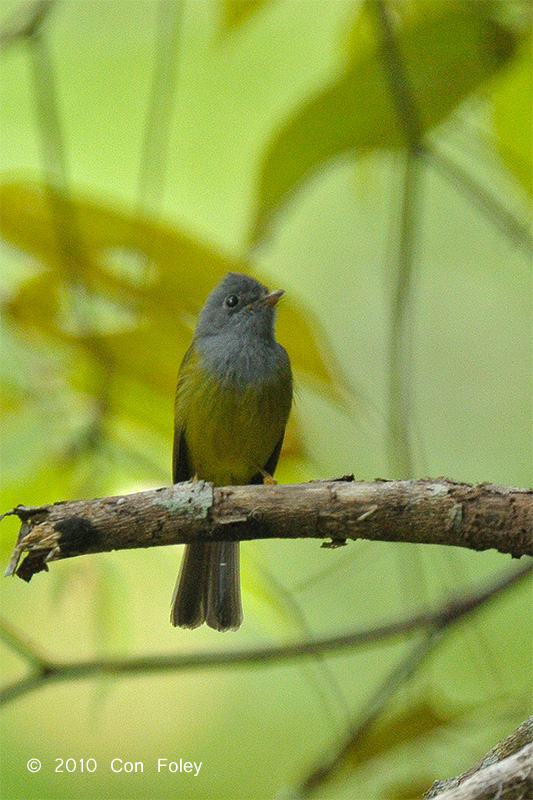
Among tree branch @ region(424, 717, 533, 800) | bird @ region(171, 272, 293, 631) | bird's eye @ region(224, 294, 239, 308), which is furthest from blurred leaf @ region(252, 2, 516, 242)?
tree branch @ region(424, 717, 533, 800)

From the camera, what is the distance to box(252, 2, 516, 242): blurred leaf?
2.73m

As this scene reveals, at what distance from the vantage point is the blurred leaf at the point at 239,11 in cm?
310

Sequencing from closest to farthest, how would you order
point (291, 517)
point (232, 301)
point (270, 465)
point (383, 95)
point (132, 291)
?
1. point (291, 517)
2. point (132, 291)
3. point (383, 95)
4. point (270, 465)
5. point (232, 301)

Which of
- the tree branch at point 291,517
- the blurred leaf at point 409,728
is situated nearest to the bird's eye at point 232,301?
the tree branch at point 291,517

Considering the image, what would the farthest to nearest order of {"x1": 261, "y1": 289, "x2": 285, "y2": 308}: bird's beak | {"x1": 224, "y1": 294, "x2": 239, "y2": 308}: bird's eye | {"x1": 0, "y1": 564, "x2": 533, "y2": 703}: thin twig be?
{"x1": 224, "y1": 294, "x2": 239, "y2": 308}: bird's eye
{"x1": 261, "y1": 289, "x2": 285, "y2": 308}: bird's beak
{"x1": 0, "y1": 564, "x2": 533, "y2": 703}: thin twig

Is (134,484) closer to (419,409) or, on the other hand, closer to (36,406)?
(36,406)

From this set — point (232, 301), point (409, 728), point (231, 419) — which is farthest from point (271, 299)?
point (409, 728)

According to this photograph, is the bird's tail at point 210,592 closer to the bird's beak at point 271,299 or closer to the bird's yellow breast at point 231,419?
the bird's yellow breast at point 231,419

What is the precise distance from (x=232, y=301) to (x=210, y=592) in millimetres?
1314

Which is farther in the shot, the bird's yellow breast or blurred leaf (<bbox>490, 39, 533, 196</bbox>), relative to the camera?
the bird's yellow breast

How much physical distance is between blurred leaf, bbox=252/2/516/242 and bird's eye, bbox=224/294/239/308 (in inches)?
54.9

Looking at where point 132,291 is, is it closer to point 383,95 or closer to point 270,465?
point 383,95

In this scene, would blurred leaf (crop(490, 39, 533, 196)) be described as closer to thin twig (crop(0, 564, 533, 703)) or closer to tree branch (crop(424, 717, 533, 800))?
thin twig (crop(0, 564, 533, 703))

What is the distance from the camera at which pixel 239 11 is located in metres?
3.12
